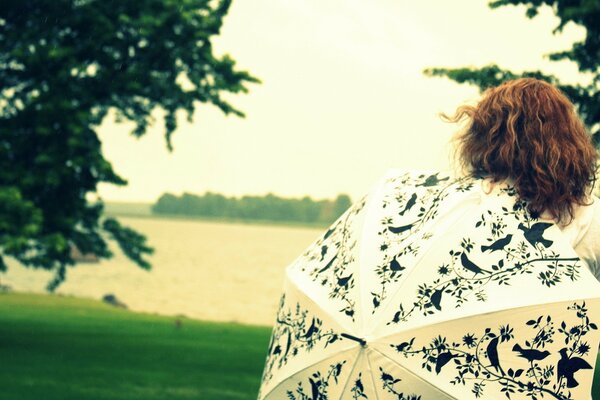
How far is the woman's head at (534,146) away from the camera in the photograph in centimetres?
288

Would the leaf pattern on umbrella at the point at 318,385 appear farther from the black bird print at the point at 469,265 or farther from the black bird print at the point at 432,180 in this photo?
the black bird print at the point at 432,180

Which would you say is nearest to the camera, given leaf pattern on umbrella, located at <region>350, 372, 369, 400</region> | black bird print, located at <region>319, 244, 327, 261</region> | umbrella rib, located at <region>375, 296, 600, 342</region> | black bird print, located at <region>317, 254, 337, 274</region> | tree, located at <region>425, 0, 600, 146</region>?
umbrella rib, located at <region>375, 296, 600, 342</region>

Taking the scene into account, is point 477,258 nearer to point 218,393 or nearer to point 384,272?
point 384,272

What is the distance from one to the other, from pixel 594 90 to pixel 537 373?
23.5ft

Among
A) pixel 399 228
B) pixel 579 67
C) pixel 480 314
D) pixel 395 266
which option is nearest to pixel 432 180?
pixel 399 228

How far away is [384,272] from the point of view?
10.1 feet

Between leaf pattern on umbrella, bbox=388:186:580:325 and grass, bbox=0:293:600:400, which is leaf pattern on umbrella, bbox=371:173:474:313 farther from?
grass, bbox=0:293:600:400


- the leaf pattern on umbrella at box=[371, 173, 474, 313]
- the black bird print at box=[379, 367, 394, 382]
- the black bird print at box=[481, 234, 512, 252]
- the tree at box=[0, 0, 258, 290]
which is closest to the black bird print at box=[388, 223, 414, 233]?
the leaf pattern on umbrella at box=[371, 173, 474, 313]

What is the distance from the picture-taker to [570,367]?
110 inches

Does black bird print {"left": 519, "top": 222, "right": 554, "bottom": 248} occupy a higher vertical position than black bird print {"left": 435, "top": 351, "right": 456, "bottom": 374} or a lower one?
higher

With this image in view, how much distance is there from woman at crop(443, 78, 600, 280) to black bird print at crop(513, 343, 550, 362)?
1.23ft

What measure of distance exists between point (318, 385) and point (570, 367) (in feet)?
3.17

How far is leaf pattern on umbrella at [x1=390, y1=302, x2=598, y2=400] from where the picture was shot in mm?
2801

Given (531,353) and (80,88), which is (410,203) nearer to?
(531,353)
